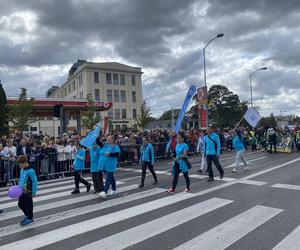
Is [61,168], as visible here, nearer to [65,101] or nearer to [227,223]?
[227,223]

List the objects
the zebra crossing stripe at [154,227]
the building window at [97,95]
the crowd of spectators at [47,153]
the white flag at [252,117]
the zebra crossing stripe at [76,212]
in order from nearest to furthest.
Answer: the zebra crossing stripe at [154,227] → the zebra crossing stripe at [76,212] → the crowd of spectators at [47,153] → the white flag at [252,117] → the building window at [97,95]

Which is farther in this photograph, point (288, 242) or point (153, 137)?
point (153, 137)

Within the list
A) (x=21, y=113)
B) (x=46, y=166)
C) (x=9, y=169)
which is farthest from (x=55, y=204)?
(x=21, y=113)

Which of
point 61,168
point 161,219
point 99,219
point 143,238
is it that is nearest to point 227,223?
point 161,219

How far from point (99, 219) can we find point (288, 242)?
349 centimetres

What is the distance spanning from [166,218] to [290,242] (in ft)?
7.69

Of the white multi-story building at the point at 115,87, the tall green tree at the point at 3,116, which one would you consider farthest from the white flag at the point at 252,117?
the white multi-story building at the point at 115,87

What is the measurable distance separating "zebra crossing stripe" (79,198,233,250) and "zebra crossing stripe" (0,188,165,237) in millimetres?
1751

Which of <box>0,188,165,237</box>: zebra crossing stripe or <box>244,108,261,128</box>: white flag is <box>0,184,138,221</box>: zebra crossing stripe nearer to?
<box>0,188,165,237</box>: zebra crossing stripe

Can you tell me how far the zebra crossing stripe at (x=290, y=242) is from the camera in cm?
495

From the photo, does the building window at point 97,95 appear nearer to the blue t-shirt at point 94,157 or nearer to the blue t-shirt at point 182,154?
the blue t-shirt at point 94,157

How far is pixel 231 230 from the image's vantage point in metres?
5.80

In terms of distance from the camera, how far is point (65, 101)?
123ft

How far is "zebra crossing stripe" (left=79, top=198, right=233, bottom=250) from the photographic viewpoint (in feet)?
17.3
